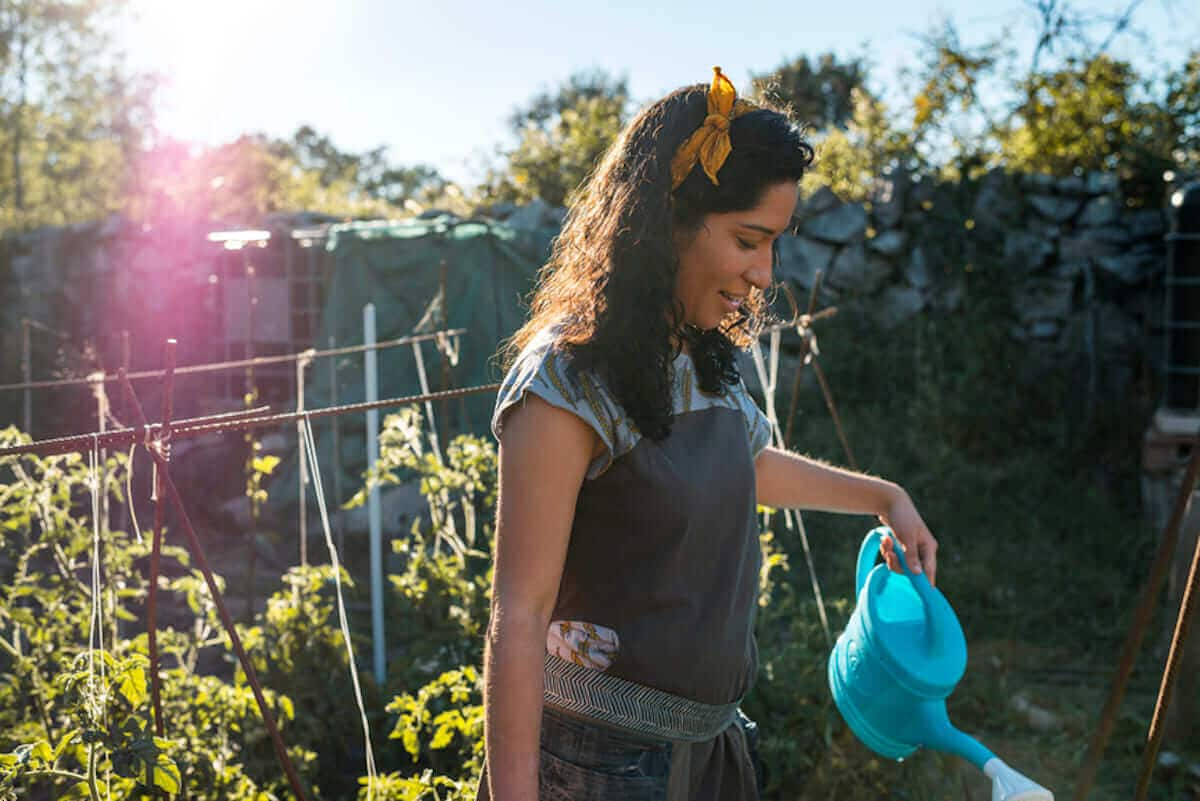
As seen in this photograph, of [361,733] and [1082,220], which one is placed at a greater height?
[1082,220]

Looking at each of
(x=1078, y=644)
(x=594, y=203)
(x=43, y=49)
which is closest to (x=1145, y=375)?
(x=1078, y=644)

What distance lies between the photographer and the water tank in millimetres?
5742

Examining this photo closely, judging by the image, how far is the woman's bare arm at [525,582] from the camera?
1.11m

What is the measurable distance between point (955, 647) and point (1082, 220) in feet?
21.9

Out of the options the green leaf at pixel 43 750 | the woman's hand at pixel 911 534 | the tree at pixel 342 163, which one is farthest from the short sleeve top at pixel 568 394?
the tree at pixel 342 163

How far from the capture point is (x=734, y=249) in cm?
126

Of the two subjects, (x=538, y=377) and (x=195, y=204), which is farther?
(x=195, y=204)

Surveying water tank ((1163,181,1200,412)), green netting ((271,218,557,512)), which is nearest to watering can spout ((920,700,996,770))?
water tank ((1163,181,1200,412))

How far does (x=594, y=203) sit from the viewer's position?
1.36 metres

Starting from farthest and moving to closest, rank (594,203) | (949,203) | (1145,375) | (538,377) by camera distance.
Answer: (949,203) → (1145,375) → (594,203) → (538,377)

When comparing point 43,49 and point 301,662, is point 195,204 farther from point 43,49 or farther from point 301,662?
point 43,49

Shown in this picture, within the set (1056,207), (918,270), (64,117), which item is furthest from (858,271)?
(64,117)

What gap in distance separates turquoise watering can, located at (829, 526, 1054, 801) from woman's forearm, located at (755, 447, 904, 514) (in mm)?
62

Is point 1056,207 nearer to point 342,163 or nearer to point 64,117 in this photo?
point 64,117
